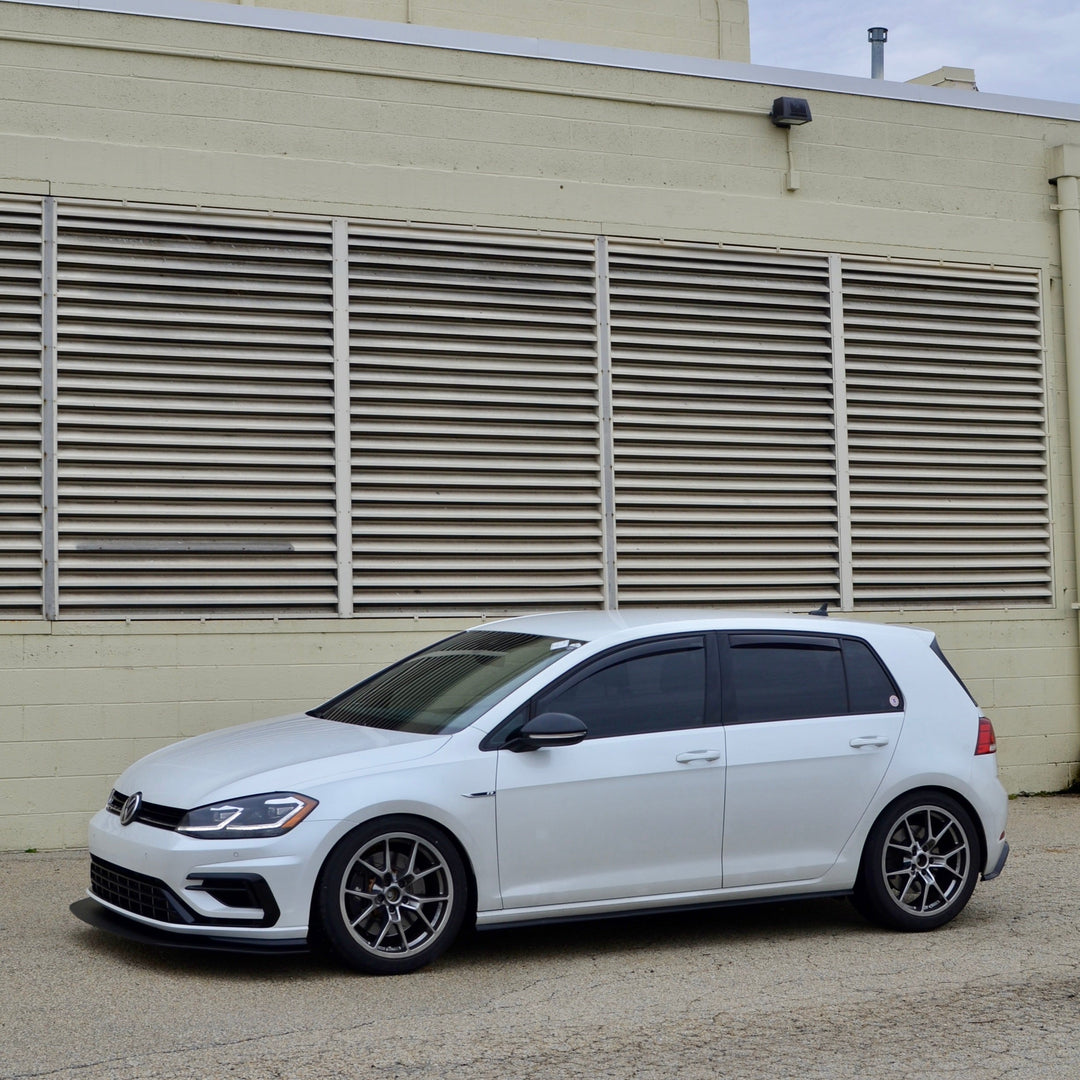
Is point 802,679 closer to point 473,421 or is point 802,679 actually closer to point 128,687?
point 473,421

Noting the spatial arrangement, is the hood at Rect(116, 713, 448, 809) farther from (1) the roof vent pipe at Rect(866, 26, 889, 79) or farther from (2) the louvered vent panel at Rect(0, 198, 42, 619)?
(1) the roof vent pipe at Rect(866, 26, 889, 79)

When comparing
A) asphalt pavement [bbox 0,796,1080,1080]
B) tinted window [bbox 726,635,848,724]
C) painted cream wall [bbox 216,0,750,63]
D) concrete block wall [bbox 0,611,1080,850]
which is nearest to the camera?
asphalt pavement [bbox 0,796,1080,1080]

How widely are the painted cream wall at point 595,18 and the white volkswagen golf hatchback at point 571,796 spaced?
8503 millimetres

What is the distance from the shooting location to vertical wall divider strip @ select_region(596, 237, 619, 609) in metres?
11.0

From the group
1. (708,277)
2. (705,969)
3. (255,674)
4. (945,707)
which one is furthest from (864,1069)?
(708,277)

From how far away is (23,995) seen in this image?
5.94 m

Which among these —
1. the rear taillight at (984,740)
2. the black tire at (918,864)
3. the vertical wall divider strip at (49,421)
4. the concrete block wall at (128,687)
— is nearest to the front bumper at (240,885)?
the black tire at (918,864)

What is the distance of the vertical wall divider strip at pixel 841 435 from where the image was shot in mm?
11656

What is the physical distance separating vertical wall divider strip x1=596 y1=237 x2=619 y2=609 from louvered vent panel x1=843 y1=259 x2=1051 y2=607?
206 centimetres

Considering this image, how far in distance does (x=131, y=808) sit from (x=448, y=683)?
159 centimetres

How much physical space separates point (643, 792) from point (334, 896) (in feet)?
4.72

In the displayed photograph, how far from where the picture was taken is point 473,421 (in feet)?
35.3

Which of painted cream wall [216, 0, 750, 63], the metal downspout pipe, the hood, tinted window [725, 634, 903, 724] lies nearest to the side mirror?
the hood

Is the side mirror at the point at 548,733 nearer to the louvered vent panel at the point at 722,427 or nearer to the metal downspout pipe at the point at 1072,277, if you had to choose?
the louvered vent panel at the point at 722,427
